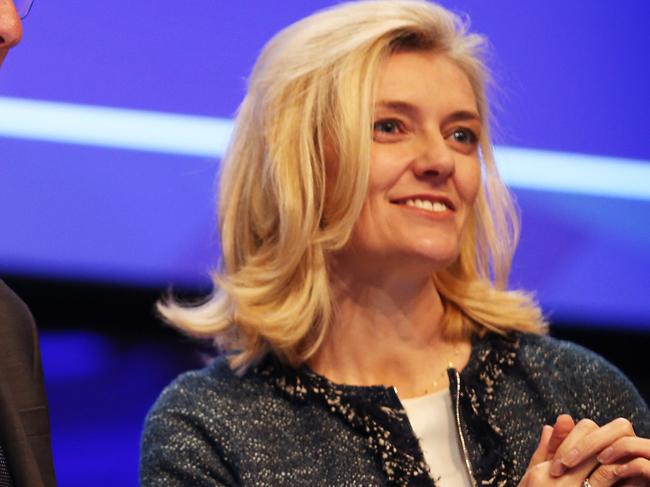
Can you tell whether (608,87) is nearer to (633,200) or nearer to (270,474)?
(633,200)

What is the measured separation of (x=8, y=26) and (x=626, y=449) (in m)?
1.20

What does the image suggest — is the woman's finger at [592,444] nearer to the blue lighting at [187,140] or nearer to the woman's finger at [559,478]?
the woman's finger at [559,478]

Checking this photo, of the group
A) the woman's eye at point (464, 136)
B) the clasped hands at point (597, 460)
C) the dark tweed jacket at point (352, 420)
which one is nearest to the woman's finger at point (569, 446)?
the clasped hands at point (597, 460)

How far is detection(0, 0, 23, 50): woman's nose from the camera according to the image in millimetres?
1937

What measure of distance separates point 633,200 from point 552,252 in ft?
0.78

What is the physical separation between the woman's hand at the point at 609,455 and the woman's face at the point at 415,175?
19.3 inches

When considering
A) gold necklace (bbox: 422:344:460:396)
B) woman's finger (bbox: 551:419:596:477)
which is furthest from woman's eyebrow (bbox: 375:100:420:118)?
woman's finger (bbox: 551:419:596:477)

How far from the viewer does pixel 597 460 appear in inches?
84.9

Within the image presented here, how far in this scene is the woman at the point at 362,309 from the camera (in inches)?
94.9

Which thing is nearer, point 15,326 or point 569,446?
point 15,326

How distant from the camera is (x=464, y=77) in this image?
2666mm

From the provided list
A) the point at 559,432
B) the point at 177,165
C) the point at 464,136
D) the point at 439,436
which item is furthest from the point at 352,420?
the point at 177,165

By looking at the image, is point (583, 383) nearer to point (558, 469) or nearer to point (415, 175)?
point (558, 469)

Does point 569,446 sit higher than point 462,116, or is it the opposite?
point 462,116
